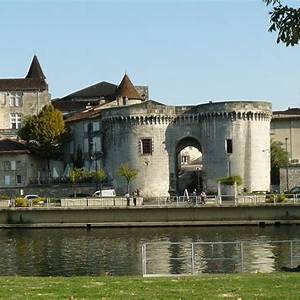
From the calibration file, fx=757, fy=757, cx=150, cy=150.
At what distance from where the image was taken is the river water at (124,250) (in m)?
33.1

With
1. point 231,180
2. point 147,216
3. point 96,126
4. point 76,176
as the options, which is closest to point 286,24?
point 147,216

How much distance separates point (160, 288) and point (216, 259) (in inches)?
526

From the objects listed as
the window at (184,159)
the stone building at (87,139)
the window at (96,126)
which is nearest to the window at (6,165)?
the stone building at (87,139)

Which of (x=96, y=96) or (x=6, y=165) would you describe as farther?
(x=96, y=96)

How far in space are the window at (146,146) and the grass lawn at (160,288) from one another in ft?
196

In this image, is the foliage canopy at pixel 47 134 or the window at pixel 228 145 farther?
the foliage canopy at pixel 47 134

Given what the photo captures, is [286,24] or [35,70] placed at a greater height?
[35,70]

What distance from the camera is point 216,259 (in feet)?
97.3

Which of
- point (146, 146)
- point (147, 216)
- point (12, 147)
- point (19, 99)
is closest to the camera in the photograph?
point (147, 216)

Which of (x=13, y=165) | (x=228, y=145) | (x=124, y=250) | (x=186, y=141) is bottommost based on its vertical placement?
(x=124, y=250)

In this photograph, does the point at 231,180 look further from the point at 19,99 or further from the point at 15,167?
the point at 19,99

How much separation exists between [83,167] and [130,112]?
12518 millimetres

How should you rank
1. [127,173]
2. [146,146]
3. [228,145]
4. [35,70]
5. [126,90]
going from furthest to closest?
[35,70]
[126,90]
[146,146]
[127,173]
[228,145]

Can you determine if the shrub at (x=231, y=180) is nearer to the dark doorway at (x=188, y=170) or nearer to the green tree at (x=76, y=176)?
the dark doorway at (x=188, y=170)
